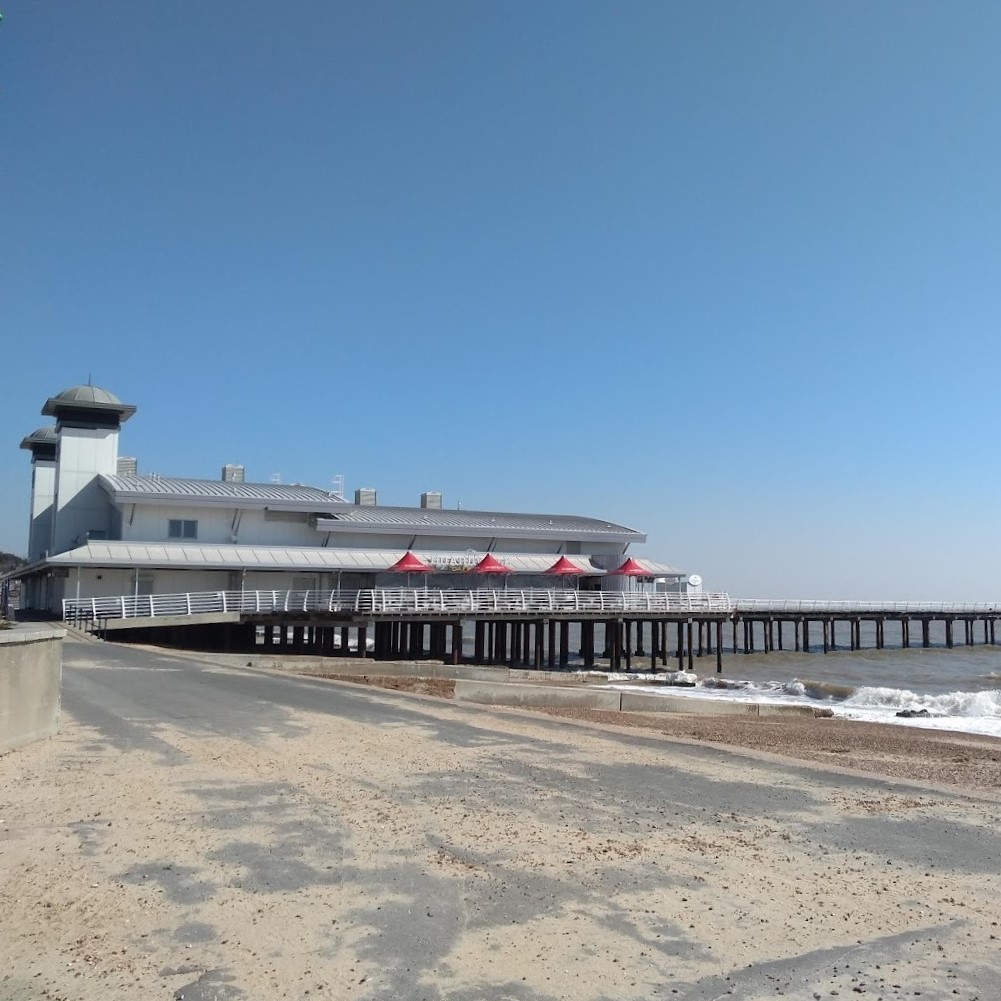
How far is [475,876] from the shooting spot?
6004 mm

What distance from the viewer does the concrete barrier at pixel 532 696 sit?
62.8 feet

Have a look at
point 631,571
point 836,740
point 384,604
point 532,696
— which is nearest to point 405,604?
point 384,604

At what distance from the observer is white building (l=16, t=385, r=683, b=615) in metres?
37.0

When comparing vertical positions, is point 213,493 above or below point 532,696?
above

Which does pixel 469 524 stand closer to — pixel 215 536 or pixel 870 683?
pixel 215 536

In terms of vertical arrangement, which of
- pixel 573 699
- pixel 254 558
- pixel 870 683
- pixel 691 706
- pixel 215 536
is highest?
pixel 215 536

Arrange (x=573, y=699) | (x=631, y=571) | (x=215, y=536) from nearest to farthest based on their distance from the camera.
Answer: (x=573, y=699) → (x=215, y=536) → (x=631, y=571)

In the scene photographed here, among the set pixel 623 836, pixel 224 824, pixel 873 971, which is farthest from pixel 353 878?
pixel 873 971

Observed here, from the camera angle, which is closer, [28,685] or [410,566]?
[28,685]

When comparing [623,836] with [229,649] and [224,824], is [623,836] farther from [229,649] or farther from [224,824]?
[229,649]

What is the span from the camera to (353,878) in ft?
19.3

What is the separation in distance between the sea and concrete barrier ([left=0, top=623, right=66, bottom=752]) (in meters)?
15.9

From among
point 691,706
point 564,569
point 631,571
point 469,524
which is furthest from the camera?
point 469,524

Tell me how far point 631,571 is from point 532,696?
986 inches
